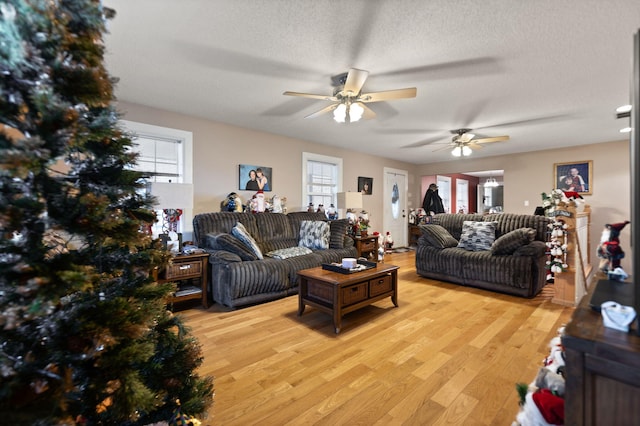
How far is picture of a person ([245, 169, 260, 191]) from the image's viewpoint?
4.47 metres

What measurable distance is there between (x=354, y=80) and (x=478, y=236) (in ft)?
10.4

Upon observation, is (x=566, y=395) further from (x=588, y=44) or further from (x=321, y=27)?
(x=588, y=44)

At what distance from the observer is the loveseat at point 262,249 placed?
121 inches

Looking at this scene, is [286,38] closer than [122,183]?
No

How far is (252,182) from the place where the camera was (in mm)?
4508

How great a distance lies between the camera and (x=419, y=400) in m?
1.60

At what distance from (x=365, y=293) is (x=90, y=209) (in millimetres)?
2431

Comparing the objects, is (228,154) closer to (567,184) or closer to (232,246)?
(232,246)

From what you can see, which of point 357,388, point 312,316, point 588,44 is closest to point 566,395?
point 357,388

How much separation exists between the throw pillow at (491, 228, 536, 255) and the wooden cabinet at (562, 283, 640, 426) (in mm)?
3284

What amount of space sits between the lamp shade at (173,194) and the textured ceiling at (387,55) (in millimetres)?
1051

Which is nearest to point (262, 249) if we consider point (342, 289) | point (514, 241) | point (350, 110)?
point (342, 289)

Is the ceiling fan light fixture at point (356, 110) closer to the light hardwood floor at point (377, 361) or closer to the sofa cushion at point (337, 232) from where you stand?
the light hardwood floor at point (377, 361)

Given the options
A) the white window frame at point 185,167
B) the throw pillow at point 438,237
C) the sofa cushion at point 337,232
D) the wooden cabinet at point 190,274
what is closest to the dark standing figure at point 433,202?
the throw pillow at point 438,237
